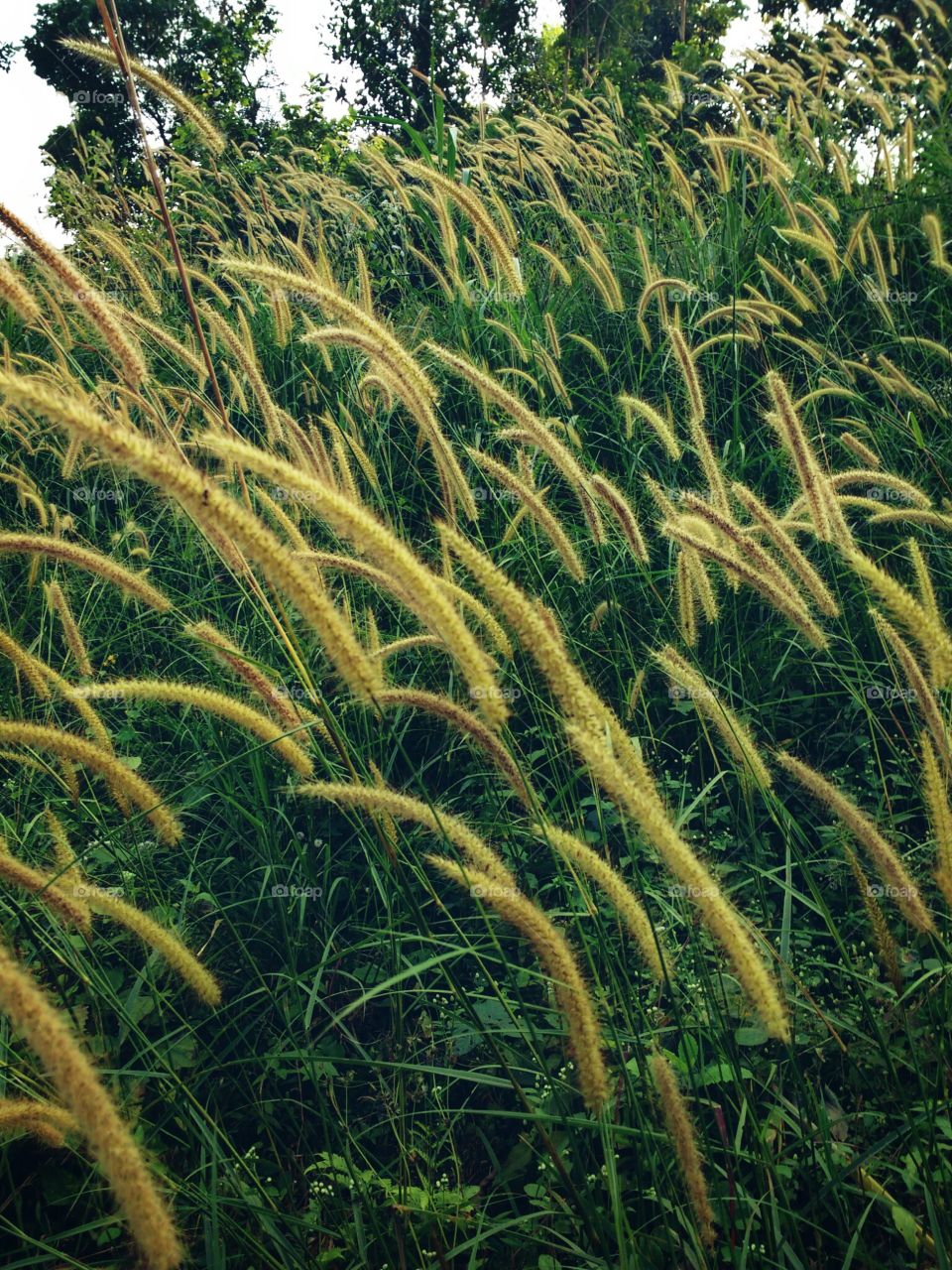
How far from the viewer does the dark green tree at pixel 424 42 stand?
2066 centimetres

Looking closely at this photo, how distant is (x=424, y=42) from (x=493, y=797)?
90.0ft

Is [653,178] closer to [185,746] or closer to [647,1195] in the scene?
[185,746]

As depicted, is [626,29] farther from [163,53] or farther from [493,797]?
[493,797]

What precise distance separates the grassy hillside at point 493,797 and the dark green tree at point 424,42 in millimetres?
19026

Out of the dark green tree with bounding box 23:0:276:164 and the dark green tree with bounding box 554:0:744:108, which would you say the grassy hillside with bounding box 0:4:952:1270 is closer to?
the dark green tree with bounding box 23:0:276:164

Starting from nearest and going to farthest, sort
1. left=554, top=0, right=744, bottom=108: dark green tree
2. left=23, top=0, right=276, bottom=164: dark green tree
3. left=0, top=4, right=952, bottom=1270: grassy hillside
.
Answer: left=0, top=4, right=952, bottom=1270: grassy hillside
left=23, top=0, right=276, bottom=164: dark green tree
left=554, top=0, right=744, bottom=108: dark green tree

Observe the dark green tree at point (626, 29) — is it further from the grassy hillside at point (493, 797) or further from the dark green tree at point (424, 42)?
the grassy hillside at point (493, 797)

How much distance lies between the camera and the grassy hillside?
149cm

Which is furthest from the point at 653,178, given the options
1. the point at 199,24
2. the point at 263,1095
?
the point at 199,24

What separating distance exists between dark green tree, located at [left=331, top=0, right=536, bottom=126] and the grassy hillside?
1903 cm

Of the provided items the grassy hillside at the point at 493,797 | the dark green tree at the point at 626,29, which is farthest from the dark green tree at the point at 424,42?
the grassy hillside at the point at 493,797

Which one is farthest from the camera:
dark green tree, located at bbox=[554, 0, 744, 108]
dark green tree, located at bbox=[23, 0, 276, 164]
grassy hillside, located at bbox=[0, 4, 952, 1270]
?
dark green tree, located at bbox=[554, 0, 744, 108]

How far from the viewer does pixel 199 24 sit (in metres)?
20.3

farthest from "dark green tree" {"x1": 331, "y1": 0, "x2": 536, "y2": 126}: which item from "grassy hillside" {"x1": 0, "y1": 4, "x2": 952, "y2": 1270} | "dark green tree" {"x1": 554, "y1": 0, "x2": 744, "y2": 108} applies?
"grassy hillside" {"x1": 0, "y1": 4, "x2": 952, "y2": 1270}
